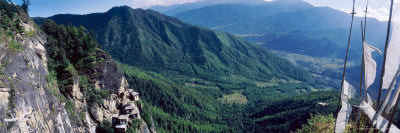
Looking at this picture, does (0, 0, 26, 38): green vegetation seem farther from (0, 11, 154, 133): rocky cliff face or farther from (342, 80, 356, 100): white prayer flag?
(342, 80, 356, 100): white prayer flag

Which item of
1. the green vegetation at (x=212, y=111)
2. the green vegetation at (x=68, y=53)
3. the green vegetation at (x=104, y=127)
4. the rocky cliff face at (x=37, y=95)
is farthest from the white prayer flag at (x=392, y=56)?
the green vegetation at (x=212, y=111)

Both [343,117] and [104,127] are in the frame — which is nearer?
[343,117]

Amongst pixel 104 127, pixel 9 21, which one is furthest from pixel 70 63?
pixel 104 127

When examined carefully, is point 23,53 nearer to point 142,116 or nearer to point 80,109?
point 80,109

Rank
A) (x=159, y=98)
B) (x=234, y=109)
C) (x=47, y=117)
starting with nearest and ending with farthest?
1. (x=47, y=117)
2. (x=159, y=98)
3. (x=234, y=109)

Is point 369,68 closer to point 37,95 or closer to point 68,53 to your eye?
point 37,95

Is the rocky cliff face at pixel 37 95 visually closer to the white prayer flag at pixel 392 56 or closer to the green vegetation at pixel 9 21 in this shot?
the green vegetation at pixel 9 21

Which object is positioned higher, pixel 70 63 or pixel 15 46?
pixel 15 46

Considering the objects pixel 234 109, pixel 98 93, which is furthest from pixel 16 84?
pixel 234 109

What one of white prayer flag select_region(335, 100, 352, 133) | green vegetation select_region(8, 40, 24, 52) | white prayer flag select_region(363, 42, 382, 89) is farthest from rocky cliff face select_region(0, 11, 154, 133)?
white prayer flag select_region(363, 42, 382, 89)
